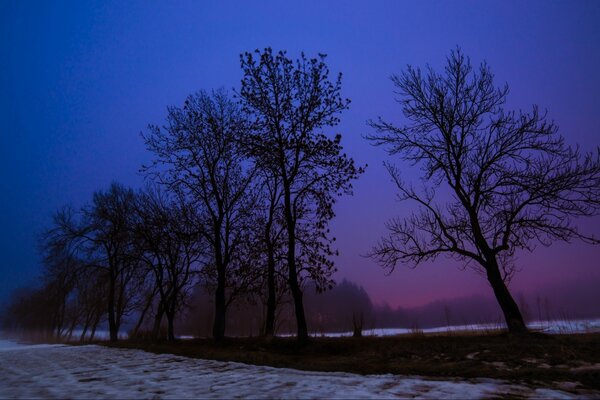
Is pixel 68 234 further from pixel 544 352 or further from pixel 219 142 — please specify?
pixel 544 352

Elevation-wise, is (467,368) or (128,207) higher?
(128,207)

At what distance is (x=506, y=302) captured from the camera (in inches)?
545

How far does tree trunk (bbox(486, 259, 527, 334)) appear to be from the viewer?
13156 mm

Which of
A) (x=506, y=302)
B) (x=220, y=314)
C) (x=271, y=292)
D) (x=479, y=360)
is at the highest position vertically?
(x=271, y=292)

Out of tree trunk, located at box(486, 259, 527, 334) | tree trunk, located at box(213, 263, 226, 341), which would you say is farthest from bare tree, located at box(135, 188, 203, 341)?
tree trunk, located at box(486, 259, 527, 334)

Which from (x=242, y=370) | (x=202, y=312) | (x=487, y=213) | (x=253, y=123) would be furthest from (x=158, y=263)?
(x=202, y=312)

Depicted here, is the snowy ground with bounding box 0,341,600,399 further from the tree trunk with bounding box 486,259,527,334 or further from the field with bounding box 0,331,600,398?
the tree trunk with bounding box 486,259,527,334

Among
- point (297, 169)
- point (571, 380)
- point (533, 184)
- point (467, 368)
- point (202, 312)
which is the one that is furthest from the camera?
point (202, 312)

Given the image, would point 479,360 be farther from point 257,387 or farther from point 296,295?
point 296,295

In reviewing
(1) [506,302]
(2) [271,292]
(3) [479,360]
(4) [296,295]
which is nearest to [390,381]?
(3) [479,360]

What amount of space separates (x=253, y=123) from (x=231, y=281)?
1012 centimetres

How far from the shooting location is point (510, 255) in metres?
15.3

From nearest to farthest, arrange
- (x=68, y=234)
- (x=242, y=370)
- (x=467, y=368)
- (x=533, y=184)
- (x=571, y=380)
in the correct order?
(x=571, y=380) → (x=467, y=368) → (x=242, y=370) → (x=533, y=184) → (x=68, y=234)

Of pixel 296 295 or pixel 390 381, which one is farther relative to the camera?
pixel 296 295
